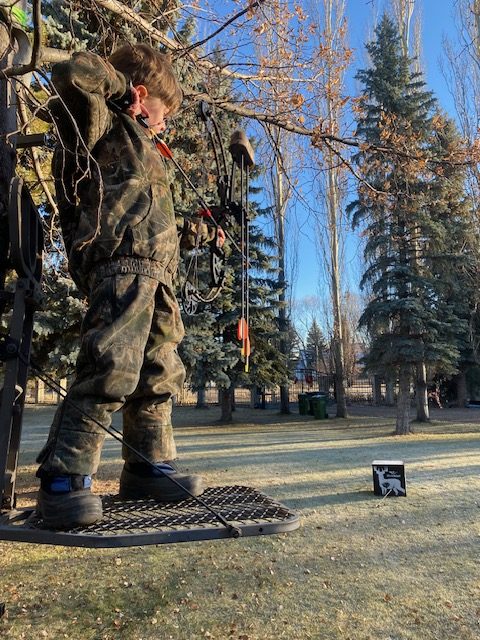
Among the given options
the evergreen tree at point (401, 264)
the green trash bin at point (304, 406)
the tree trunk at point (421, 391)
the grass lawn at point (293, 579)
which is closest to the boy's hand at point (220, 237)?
the grass lawn at point (293, 579)

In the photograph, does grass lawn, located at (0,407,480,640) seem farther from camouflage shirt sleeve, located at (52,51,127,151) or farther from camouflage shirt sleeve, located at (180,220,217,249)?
camouflage shirt sleeve, located at (52,51,127,151)

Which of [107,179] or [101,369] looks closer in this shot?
[101,369]

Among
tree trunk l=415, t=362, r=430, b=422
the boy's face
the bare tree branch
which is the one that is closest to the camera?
the bare tree branch

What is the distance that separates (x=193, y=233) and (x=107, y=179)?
77 centimetres

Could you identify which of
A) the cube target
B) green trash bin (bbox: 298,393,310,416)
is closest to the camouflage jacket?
the cube target

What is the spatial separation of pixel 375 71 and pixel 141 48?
639 inches

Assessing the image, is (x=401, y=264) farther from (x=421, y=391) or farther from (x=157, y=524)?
(x=157, y=524)

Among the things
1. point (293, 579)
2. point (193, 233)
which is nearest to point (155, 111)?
point (193, 233)

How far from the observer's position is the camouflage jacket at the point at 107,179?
6.23ft

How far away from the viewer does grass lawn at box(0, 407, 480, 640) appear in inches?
109

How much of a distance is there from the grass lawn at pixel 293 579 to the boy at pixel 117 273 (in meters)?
1.15

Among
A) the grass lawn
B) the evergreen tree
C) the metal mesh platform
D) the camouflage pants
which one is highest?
the evergreen tree

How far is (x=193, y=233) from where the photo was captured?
9.29 feet

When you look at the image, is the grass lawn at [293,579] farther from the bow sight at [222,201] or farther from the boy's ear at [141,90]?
the boy's ear at [141,90]
